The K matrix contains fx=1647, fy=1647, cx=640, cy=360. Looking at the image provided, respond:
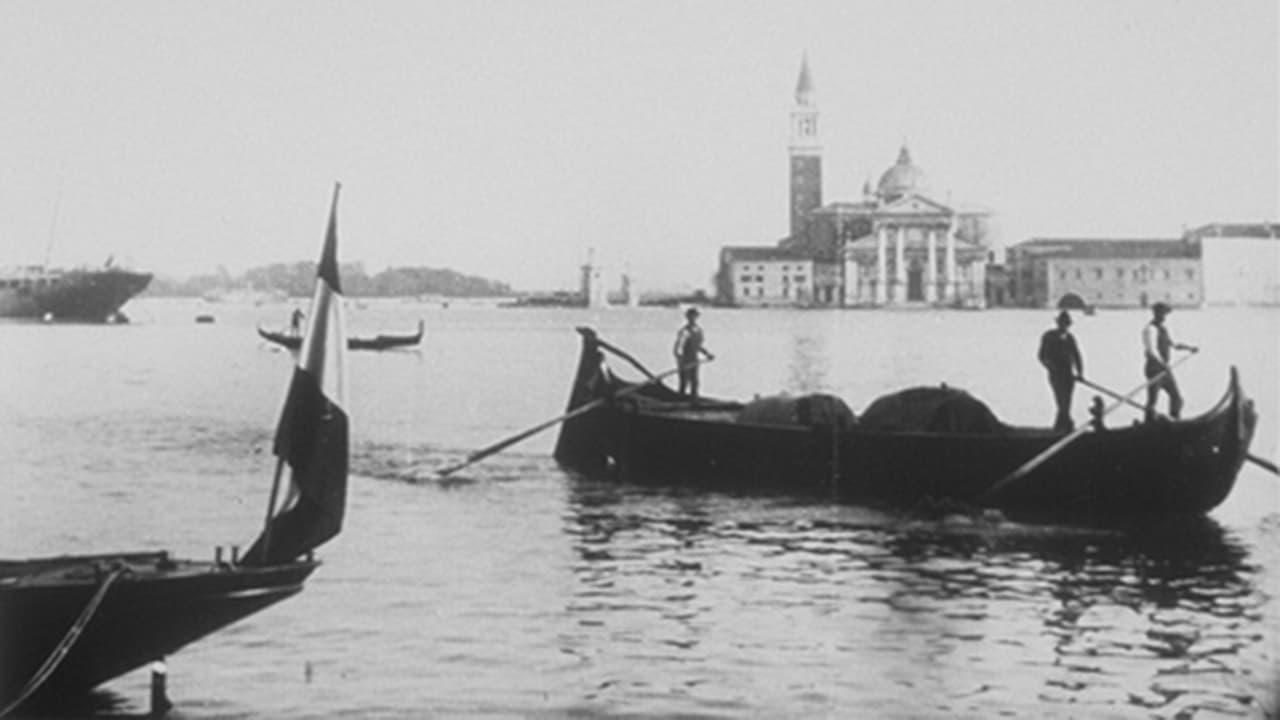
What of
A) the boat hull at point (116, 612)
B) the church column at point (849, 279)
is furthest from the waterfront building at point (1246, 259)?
→ the church column at point (849, 279)

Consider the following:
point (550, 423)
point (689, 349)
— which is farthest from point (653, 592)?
point (689, 349)

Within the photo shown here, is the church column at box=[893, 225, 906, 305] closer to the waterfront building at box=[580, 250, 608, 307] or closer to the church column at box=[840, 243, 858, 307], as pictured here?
the church column at box=[840, 243, 858, 307]

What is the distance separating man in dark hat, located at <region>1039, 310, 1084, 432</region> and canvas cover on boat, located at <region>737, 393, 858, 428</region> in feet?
4.83

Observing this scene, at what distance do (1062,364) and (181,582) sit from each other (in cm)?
698

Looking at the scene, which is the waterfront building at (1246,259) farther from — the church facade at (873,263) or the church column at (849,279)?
the church column at (849,279)

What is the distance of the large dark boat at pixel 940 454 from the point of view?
1088 cm

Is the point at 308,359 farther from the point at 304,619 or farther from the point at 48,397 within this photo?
the point at 48,397

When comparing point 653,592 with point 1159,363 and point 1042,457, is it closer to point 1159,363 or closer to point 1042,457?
point 1042,457

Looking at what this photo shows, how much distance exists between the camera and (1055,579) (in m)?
9.38

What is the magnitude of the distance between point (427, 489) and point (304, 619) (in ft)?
17.3


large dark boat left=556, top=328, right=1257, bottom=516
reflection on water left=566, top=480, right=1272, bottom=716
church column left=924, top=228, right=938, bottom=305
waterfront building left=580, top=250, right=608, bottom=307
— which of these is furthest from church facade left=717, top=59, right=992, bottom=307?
reflection on water left=566, top=480, right=1272, bottom=716

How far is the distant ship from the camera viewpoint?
87.0ft

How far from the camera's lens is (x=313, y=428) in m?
6.89

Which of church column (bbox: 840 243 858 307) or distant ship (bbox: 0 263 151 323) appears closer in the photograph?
distant ship (bbox: 0 263 151 323)
